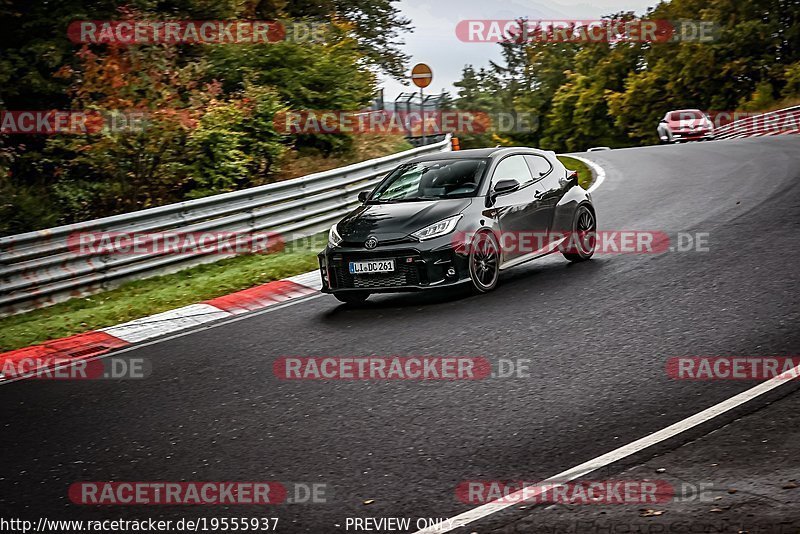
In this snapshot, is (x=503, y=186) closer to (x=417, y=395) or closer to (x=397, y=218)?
(x=397, y=218)

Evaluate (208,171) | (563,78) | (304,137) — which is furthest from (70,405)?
(563,78)

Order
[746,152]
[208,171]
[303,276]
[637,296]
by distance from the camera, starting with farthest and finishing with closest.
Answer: [746,152]
[208,171]
[303,276]
[637,296]

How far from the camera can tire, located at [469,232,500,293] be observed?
9.98 m

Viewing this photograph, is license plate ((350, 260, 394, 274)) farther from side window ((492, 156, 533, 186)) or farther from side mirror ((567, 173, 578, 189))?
side mirror ((567, 173, 578, 189))

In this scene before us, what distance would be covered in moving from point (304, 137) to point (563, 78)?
75.6 metres

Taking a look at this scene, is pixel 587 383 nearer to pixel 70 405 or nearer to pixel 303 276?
pixel 70 405

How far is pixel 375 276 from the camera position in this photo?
9852mm

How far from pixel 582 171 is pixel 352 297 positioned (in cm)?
1250

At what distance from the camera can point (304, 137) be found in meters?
19.0

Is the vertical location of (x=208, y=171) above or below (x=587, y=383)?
above

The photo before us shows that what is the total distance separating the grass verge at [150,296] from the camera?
10.7 meters

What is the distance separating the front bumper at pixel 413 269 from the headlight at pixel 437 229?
13 centimetres

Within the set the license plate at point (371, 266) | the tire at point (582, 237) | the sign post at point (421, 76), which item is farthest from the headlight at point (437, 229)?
the sign post at point (421, 76)

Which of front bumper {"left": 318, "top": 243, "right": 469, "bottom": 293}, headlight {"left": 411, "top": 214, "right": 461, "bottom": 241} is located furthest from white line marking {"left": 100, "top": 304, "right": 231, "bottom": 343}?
headlight {"left": 411, "top": 214, "right": 461, "bottom": 241}
